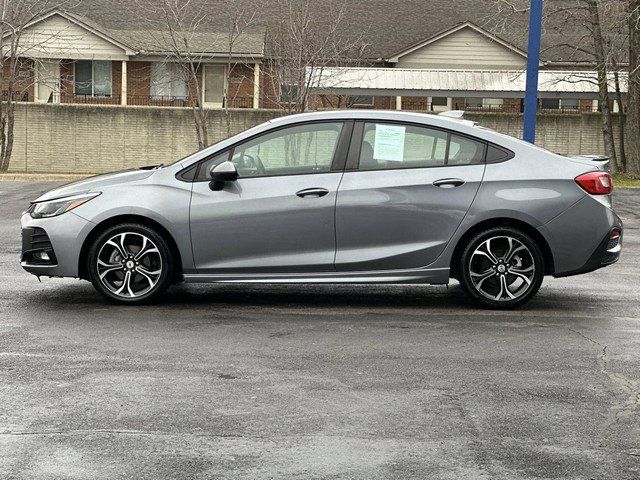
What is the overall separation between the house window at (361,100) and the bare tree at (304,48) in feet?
4.25

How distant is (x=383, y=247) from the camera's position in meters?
9.16

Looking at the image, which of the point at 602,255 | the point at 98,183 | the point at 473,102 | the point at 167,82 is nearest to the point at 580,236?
the point at 602,255

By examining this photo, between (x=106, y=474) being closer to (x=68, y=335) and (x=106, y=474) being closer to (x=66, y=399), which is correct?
(x=66, y=399)

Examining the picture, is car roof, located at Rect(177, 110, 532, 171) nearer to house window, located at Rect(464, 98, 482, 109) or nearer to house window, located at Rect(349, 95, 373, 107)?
house window, located at Rect(349, 95, 373, 107)

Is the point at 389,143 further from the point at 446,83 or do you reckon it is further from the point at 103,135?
the point at 446,83

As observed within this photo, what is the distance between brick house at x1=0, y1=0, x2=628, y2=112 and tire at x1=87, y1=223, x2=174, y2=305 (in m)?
31.9

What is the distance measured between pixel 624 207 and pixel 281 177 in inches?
498

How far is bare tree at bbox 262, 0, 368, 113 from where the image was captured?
35219 millimetres

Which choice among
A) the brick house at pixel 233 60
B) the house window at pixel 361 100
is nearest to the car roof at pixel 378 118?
the brick house at pixel 233 60

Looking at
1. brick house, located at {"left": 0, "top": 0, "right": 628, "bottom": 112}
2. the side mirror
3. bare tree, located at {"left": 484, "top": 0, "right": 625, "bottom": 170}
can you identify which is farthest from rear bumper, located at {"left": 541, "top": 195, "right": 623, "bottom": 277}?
brick house, located at {"left": 0, "top": 0, "right": 628, "bottom": 112}

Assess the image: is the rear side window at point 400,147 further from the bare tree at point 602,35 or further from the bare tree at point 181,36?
the bare tree at point 181,36

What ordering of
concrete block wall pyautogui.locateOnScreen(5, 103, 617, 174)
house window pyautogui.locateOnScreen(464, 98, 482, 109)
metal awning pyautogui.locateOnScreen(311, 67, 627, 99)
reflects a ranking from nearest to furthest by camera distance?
concrete block wall pyautogui.locateOnScreen(5, 103, 617, 174) → metal awning pyautogui.locateOnScreen(311, 67, 627, 99) → house window pyautogui.locateOnScreen(464, 98, 482, 109)

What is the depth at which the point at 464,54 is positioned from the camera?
44.4m

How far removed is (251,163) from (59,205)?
5.30ft
